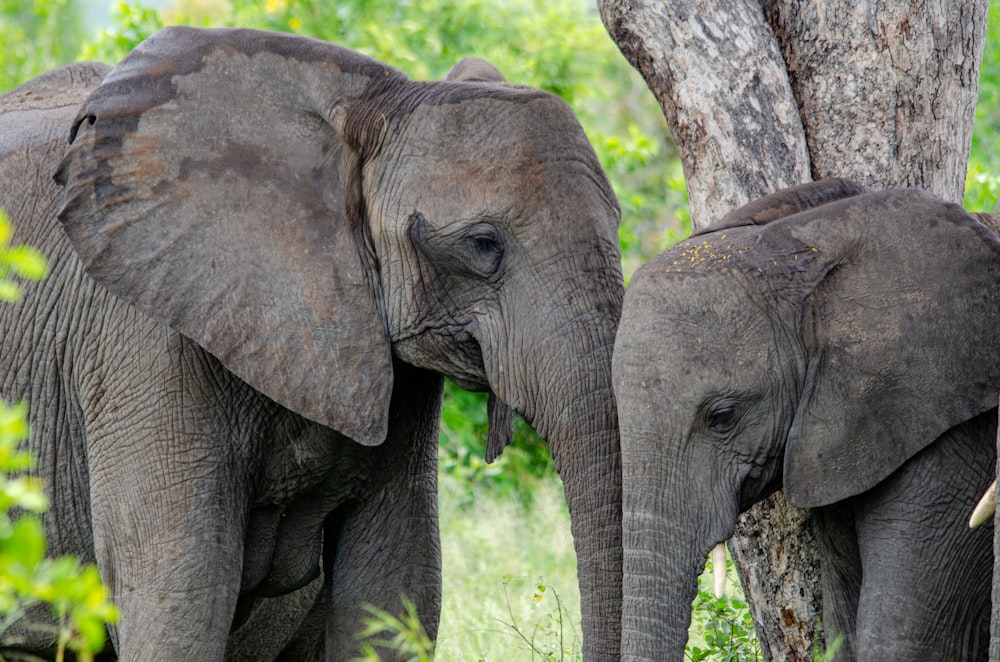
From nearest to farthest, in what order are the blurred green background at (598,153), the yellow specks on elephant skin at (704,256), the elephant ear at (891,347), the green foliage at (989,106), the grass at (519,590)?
the elephant ear at (891,347), the yellow specks on elephant skin at (704,256), the grass at (519,590), the blurred green background at (598,153), the green foliage at (989,106)

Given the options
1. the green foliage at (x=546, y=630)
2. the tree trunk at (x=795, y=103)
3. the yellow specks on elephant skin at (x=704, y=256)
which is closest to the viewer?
the yellow specks on elephant skin at (x=704, y=256)

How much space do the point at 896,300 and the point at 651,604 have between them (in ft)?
3.19

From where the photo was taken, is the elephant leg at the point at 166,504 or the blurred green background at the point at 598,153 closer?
the elephant leg at the point at 166,504

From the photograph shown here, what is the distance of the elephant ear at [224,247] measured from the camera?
388cm

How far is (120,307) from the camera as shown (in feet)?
13.3

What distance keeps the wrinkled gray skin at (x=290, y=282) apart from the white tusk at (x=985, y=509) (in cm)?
90

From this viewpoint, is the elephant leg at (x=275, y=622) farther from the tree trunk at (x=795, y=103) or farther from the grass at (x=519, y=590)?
the tree trunk at (x=795, y=103)

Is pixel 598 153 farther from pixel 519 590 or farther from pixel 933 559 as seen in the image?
pixel 933 559

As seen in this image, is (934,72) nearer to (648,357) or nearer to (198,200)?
(648,357)

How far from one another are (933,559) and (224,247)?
2.00 m

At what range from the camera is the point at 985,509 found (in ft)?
10.8

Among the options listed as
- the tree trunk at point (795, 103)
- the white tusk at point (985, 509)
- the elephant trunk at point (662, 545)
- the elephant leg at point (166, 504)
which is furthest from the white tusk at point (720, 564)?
the elephant leg at point (166, 504)

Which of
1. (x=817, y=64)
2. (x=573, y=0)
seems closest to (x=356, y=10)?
(x=573, y=0)

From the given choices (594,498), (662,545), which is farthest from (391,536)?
(662,545)
